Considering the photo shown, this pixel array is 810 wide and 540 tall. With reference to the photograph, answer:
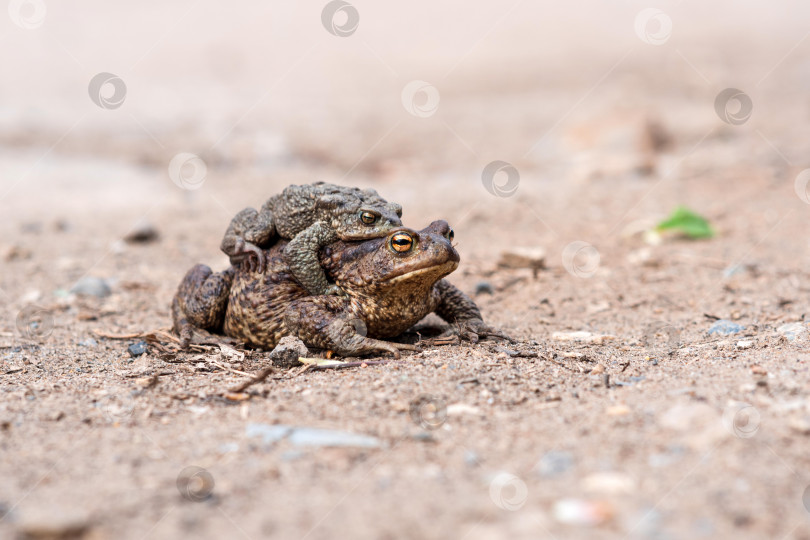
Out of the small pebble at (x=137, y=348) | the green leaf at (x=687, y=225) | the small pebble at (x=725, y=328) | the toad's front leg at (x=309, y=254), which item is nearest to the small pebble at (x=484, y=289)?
the small pebble at (x=725, y=328)

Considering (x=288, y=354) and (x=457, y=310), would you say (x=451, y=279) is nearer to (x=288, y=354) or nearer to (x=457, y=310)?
(x=457, y=310)

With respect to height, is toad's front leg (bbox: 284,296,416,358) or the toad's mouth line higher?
the toad's mouth line

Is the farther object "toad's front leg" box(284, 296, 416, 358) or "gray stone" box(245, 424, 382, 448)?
"toad's front leg" box(284, 296, 416, 358)

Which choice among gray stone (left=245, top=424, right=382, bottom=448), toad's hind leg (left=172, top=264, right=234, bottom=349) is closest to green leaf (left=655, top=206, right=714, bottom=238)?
toad's hind leg (left=172, top=264, right=234, bottom=349)

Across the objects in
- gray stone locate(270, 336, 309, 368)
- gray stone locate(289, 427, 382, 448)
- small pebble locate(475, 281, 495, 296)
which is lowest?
gray stone locate(289, 427, 382, 448)

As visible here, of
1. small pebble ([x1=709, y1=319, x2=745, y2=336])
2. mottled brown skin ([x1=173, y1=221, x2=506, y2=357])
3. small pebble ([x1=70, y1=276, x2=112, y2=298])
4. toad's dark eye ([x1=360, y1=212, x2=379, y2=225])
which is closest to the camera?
mottled brown skin ([x1=173, y1=221, x2=506, y2=357])

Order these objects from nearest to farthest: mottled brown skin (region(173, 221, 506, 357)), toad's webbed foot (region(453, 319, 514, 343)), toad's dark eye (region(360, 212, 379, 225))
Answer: mottled brown skin (region(173, 221, 506, 357)) < toad's dark eye (region(360, 212, 379, 225)) < toad's webbed foot (region(453, 319, 514, 343))

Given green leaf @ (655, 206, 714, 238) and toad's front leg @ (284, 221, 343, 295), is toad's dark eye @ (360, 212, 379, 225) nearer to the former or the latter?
toad's front leg @ (284, 221, 343, 295)
